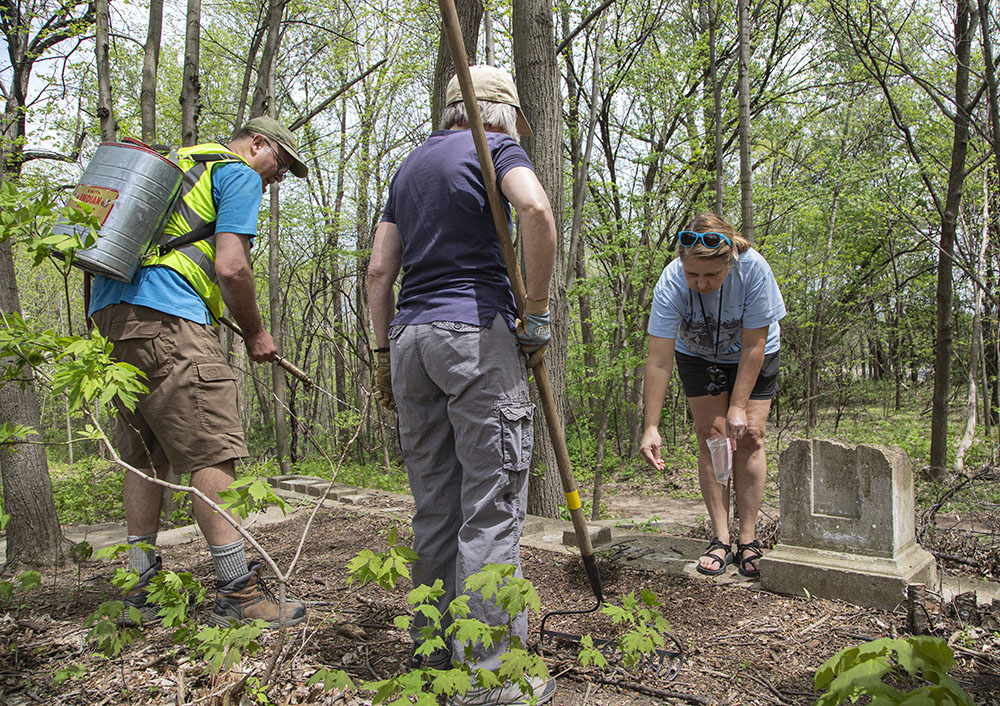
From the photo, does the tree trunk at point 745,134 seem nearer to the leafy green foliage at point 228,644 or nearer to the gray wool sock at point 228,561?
the gray wool sock at point 228,561

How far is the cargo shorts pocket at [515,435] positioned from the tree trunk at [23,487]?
298cm

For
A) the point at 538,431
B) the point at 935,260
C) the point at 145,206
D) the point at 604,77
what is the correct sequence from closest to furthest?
the point at 145,206 < the point at 538,431 < the point at 604,77 < the point at 935,260

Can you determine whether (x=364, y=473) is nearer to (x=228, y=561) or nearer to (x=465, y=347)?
(x=228, y=561)

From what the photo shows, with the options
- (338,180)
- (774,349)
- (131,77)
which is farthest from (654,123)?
(131,77)

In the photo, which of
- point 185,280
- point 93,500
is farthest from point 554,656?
point 93,500

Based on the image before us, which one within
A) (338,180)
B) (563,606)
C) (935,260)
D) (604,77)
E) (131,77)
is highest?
(131,77)

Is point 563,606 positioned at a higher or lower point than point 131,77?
lower

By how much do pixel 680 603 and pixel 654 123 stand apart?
10422 millimetres

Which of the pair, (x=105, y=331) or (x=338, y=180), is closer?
(x=105, y=331)

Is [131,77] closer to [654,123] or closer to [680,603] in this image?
[654,123]

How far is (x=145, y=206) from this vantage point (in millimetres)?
2428

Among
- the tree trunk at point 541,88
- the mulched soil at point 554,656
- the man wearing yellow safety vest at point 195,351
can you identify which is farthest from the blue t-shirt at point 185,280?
the tree trunk at point 541,88

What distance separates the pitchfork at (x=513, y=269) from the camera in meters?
1.85

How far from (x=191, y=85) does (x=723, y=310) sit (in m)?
4.91
